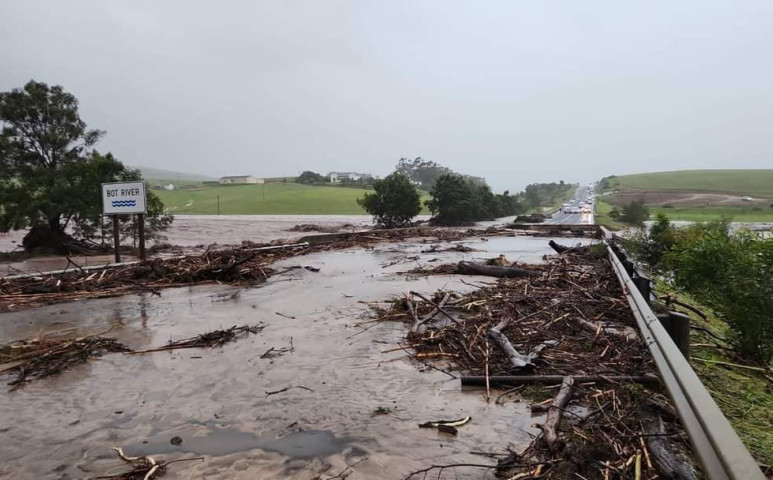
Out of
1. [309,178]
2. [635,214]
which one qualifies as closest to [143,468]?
[635,214]

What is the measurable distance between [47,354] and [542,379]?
17.7ft

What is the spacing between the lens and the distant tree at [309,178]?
135 meters

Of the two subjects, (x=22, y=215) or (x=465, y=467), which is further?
(x=22, y=215)

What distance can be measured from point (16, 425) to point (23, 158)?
2312 cm

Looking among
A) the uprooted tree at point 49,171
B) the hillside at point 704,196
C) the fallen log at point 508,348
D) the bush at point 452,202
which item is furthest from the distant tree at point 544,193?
the fallen log at point 508,348

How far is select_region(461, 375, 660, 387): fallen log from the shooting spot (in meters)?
3.99

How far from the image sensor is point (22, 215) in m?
19.9

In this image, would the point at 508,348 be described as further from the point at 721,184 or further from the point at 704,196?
the point at 721,184

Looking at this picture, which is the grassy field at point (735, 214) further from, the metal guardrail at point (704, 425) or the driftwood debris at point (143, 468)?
the driftwood debris at point (143, 468)

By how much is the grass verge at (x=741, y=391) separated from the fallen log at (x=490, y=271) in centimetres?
409

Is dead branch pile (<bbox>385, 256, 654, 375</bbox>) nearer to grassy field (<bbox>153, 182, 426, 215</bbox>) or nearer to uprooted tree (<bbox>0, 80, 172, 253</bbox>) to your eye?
uprooted tree (<bbox>0, 80, 172, 253</bbox>)

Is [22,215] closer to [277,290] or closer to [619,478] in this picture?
[277,290]

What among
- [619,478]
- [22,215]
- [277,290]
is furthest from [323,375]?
[22,215]

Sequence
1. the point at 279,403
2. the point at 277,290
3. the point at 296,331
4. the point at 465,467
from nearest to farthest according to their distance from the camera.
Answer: the point at 465,467
the point at 279,403
the point at 296,331
the point at 277,290
